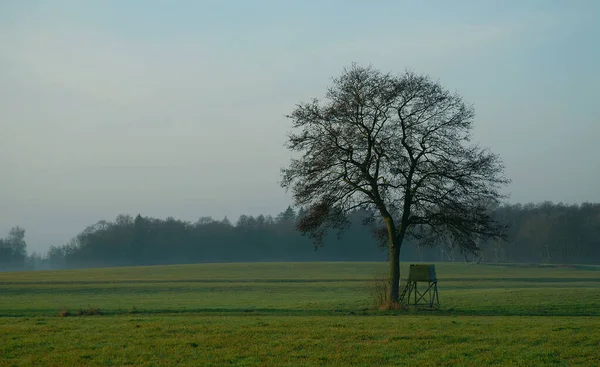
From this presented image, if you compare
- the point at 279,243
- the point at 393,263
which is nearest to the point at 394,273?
the point at 393,263

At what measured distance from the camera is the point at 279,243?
161500 millimetres

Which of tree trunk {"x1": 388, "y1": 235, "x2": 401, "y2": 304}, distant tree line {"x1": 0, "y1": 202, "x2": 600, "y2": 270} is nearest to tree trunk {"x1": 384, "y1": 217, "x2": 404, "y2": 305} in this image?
tree trunk {"x1": 388, "y1": 235, "x2": 401, "y2": 304}

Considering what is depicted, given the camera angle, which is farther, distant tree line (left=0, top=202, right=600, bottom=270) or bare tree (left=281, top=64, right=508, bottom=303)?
distant tree line (left=0, top=202, right=600, bottom=270)

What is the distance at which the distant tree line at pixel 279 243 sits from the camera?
5012 inches

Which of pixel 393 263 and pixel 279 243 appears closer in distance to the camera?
pixel 393 263

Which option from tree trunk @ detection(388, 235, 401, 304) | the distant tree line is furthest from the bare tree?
the distant tree line

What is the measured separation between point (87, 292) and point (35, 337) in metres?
35.7

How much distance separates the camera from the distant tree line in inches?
5012

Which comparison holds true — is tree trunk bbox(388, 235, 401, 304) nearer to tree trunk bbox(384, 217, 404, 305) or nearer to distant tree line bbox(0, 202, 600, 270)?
tree trunk bbox(384, 217, 404, 305)

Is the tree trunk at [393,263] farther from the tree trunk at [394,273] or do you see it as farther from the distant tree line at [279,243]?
the distant tree line at [279,243]

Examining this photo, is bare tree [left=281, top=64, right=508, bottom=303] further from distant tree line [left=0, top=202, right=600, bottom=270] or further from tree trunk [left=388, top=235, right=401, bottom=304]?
distant tree line [left=0, top=202, right=600, bottom=270]

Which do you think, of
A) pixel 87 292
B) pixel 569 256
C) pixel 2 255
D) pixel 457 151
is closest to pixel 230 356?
pixel 457 151

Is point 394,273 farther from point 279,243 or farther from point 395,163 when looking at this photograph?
point 279,243

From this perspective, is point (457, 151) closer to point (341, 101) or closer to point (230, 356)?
point (341, 101)
